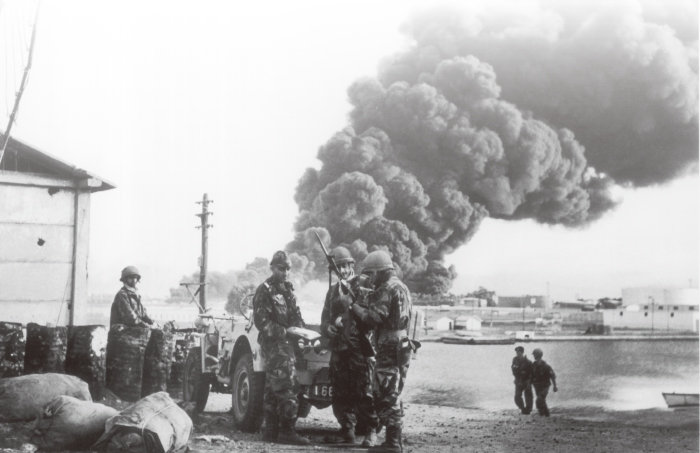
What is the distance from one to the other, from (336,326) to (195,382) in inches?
106

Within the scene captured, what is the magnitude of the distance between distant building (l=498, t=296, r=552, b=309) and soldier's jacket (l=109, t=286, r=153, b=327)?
33.0ft

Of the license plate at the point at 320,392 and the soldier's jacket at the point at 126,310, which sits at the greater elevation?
the soldier's jacket at the point at 126,310

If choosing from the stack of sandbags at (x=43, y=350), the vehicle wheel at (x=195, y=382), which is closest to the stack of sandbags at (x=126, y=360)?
the stack of sandbags at (x=43, y=350)

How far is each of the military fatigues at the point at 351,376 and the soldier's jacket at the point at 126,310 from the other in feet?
7.14

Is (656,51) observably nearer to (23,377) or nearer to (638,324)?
(638,324)

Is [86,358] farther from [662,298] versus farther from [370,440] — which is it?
[662,298]

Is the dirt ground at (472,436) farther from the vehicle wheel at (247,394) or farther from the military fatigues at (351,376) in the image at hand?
the military fatigues at (351,376)

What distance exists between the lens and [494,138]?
77.8ft

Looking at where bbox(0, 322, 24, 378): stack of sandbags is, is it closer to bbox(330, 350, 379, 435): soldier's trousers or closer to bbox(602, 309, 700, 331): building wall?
bbox(330, 350, 379, 435): soldier's trousers

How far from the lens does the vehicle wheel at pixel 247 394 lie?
672 centimetres

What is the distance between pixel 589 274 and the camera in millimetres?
12648

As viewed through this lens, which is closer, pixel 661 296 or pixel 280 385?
pixel 280 385

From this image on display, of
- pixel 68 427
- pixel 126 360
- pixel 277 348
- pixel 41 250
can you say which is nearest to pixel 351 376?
pixel 277 348

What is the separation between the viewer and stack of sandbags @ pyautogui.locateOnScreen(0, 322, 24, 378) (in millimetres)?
6094
